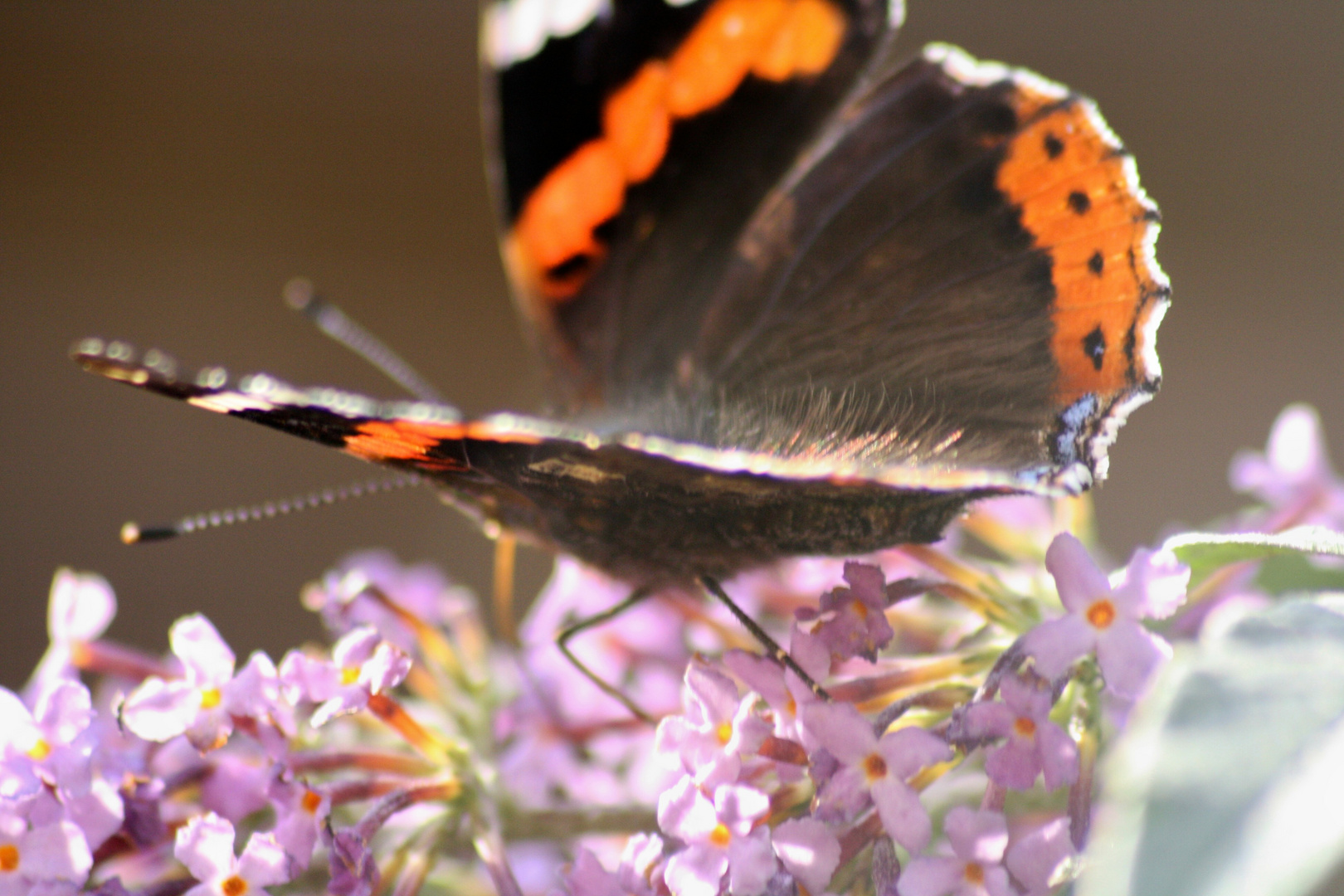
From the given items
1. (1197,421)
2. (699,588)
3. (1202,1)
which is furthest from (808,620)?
(1202,1)

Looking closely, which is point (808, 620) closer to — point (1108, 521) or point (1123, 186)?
point (1123, 186)

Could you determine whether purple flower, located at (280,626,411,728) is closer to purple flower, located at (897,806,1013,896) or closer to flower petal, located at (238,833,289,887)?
flower petal, located at (238,833,289,887)

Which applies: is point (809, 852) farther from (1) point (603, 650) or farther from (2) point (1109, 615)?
(1) point (603, 650)

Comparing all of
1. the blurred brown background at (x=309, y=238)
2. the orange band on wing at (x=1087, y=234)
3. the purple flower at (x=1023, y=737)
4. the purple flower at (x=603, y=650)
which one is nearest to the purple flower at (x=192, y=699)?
the purple flower at (x=603, y=650)

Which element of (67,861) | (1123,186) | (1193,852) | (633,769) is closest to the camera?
(1193,852)

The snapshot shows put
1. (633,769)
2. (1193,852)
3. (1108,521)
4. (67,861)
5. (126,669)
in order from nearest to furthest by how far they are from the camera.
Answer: (1193,852) → (67,861) → (126,669) → (633,769) → (1108,521)

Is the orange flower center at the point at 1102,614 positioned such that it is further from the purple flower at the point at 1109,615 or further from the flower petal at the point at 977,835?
the flower petal at the point at 977,835

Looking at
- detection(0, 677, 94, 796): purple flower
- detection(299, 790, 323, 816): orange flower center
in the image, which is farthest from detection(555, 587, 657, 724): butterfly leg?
detection(0, 677, 94, 796): purple flower
